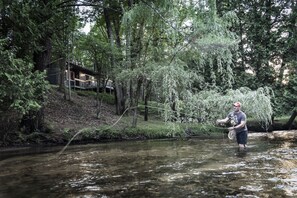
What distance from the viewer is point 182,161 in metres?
10.5

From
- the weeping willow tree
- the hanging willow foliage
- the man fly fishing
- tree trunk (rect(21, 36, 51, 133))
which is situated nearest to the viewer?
the man fly fishing

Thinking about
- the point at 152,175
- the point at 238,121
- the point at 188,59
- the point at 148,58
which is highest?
the point at 148,58

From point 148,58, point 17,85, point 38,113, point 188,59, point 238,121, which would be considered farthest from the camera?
point 148,58

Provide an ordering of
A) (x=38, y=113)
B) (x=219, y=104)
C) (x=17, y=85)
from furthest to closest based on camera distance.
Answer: (x=38, y=113), (x=219, y=104), (x=17, y=85)

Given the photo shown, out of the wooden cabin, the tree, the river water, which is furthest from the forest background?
the wooden cabin

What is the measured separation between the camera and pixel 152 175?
8.27 m

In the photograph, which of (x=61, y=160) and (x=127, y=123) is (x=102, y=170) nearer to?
(x=61, y=160)

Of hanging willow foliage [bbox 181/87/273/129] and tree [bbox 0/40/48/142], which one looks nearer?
tree [bbox 0/40/48/142]

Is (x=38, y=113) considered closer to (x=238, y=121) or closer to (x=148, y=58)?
(x=148, y=58)

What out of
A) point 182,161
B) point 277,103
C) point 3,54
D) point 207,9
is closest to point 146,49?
point 207,9

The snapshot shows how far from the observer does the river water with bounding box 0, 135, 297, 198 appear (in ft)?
21.5

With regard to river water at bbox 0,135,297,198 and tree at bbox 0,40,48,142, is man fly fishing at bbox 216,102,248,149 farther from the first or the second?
tree at bbox 0,40,48,142

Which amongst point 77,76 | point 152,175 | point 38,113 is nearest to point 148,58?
point 38,113

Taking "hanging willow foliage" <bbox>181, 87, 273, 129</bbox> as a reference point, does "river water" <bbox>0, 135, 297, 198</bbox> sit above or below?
below
